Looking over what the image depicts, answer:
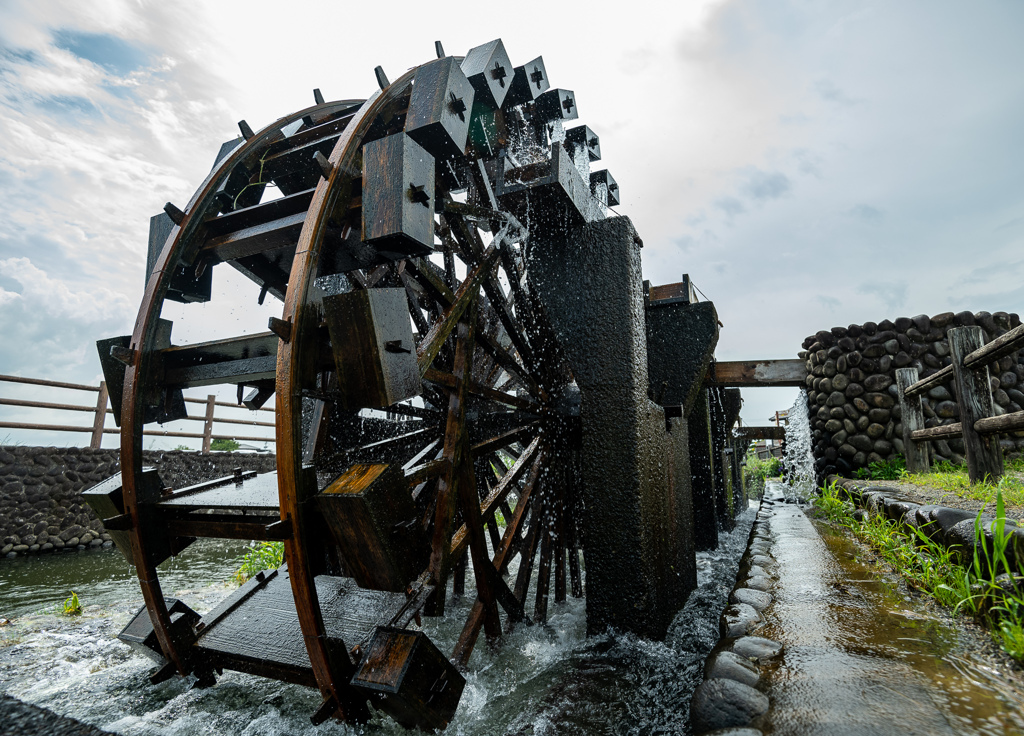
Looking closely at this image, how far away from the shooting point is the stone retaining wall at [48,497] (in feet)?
23.1

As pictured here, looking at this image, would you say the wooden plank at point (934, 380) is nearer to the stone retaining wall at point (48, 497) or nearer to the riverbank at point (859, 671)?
the riverbank at point (859, 671)

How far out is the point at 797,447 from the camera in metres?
10.2

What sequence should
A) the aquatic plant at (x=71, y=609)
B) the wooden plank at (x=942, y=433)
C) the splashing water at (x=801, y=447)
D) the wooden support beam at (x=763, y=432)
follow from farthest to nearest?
the wooden support beam at (x=763, y=432) < the splashing water at (x=801, y=447) < the wooden plank at (x=942, y=433) < the aquatic plant at (x=71, y=609)

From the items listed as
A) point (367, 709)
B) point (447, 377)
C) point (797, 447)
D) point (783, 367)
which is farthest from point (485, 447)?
point (797, 447)

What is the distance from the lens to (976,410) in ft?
13.1

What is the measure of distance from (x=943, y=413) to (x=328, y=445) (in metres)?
8.91

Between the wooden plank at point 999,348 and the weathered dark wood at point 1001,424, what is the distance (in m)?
0.41

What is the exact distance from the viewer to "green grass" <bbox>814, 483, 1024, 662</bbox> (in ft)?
5.24

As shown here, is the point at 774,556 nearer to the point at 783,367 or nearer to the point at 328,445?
the point at 328,445

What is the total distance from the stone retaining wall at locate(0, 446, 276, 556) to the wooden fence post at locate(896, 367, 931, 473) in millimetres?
10720

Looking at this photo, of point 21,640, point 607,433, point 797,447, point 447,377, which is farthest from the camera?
point 797,447

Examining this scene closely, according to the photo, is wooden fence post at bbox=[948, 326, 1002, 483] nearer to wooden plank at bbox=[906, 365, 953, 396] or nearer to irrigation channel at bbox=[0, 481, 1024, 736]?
wooden plank at bbox=[906, 365, 953, 396]

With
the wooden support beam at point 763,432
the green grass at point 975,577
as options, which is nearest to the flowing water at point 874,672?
the green grass at point 975,577

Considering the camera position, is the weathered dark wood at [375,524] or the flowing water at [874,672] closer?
the flowing water at [874,672]
